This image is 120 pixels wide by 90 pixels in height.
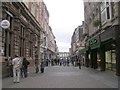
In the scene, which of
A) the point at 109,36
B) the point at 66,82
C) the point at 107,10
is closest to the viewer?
the point at 66,82

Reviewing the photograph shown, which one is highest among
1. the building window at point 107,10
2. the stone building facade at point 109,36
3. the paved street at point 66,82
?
the building window at point 107,10

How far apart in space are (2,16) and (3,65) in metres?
3.67

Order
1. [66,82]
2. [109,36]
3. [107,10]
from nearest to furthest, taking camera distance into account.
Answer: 1. [66,82]
2. [109,36]
3. [107,10]

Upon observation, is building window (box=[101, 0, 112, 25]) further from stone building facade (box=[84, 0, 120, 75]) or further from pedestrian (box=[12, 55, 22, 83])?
pedestrian (box=[12, 55, 22, 83])

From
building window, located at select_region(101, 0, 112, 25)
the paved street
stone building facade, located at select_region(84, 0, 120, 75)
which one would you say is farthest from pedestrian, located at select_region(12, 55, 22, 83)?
building window, located at select_region(101, 0, 112, 25)

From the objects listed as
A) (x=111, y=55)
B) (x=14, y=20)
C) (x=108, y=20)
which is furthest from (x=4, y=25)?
(x=111, y=55)

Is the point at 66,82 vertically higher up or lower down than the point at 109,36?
lower down

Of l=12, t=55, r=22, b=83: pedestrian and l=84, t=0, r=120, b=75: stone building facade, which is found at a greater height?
l=84, t=0, r=120, b=75: stone building facade

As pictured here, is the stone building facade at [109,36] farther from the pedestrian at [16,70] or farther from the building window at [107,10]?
the pedestrian at [16,70]

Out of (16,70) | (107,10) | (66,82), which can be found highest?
(107,10)

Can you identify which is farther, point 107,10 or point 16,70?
point 107,10

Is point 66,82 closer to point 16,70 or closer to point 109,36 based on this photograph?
point 16,70

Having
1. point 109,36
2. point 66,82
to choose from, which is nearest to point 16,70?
point 66,82

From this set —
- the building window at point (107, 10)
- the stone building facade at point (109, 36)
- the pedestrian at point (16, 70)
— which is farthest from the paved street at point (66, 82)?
the building window at point (107, 10)
